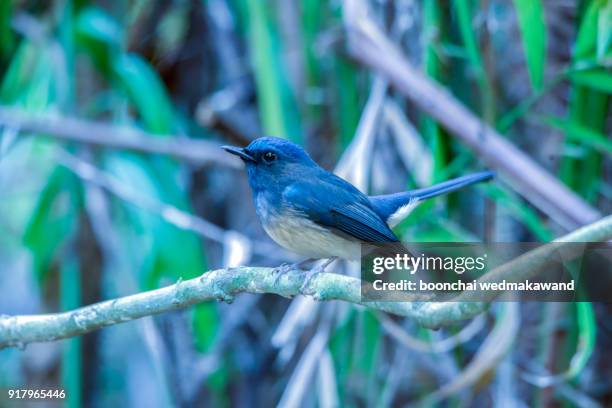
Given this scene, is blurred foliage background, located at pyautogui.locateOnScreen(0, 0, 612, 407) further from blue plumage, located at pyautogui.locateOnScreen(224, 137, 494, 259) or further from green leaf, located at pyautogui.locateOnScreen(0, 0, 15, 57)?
blue plumage, located at pyautogui.locateOnScreen(224, 137, 494, 259)

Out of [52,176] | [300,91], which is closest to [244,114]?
[300,91]

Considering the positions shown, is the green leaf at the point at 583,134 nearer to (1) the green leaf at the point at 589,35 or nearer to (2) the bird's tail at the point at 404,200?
(1) the green leaf at the point at 589,35

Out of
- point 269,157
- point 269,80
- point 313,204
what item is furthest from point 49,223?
point 313,204

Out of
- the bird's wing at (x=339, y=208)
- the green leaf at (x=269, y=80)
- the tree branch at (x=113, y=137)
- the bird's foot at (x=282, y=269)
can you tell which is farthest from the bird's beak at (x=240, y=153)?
the tree branch at (x=113, y=137)

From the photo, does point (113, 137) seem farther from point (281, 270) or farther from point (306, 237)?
point (281, 270)

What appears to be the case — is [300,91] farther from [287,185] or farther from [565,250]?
[565,250]

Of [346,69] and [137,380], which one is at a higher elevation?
[346,69]
